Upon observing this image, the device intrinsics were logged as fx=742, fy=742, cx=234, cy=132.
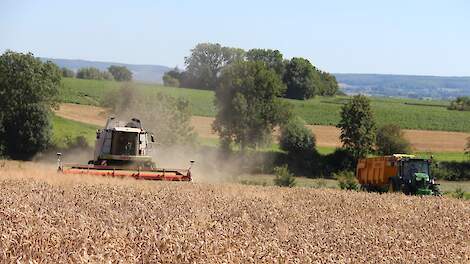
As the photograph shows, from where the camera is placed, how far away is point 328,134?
74062mm

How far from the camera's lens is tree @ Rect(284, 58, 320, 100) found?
4345 inches

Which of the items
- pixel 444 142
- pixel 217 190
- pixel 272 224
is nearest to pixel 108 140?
pixel 217 190

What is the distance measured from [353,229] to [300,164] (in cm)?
4746

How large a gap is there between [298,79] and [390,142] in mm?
53537

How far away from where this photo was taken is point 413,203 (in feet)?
67.6

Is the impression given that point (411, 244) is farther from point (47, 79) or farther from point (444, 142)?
point (444, 142)

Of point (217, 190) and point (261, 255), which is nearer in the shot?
point (261, 255)

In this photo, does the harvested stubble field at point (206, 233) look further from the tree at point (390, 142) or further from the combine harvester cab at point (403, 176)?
the tree at point (390, 142)

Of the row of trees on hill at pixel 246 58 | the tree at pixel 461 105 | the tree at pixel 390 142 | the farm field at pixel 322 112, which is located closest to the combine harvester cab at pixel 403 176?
the tree at pixel 390 142

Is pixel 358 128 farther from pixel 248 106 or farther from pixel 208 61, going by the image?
pixel 208 61

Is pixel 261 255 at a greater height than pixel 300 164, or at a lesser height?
greater

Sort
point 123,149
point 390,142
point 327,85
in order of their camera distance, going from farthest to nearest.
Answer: point 327,85 → point 390,142 → point 123,149

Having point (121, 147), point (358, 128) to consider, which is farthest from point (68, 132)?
point (121, 147)

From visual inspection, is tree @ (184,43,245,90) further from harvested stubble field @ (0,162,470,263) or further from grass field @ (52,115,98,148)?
harvested stubble field @ (0,162,470,263)
